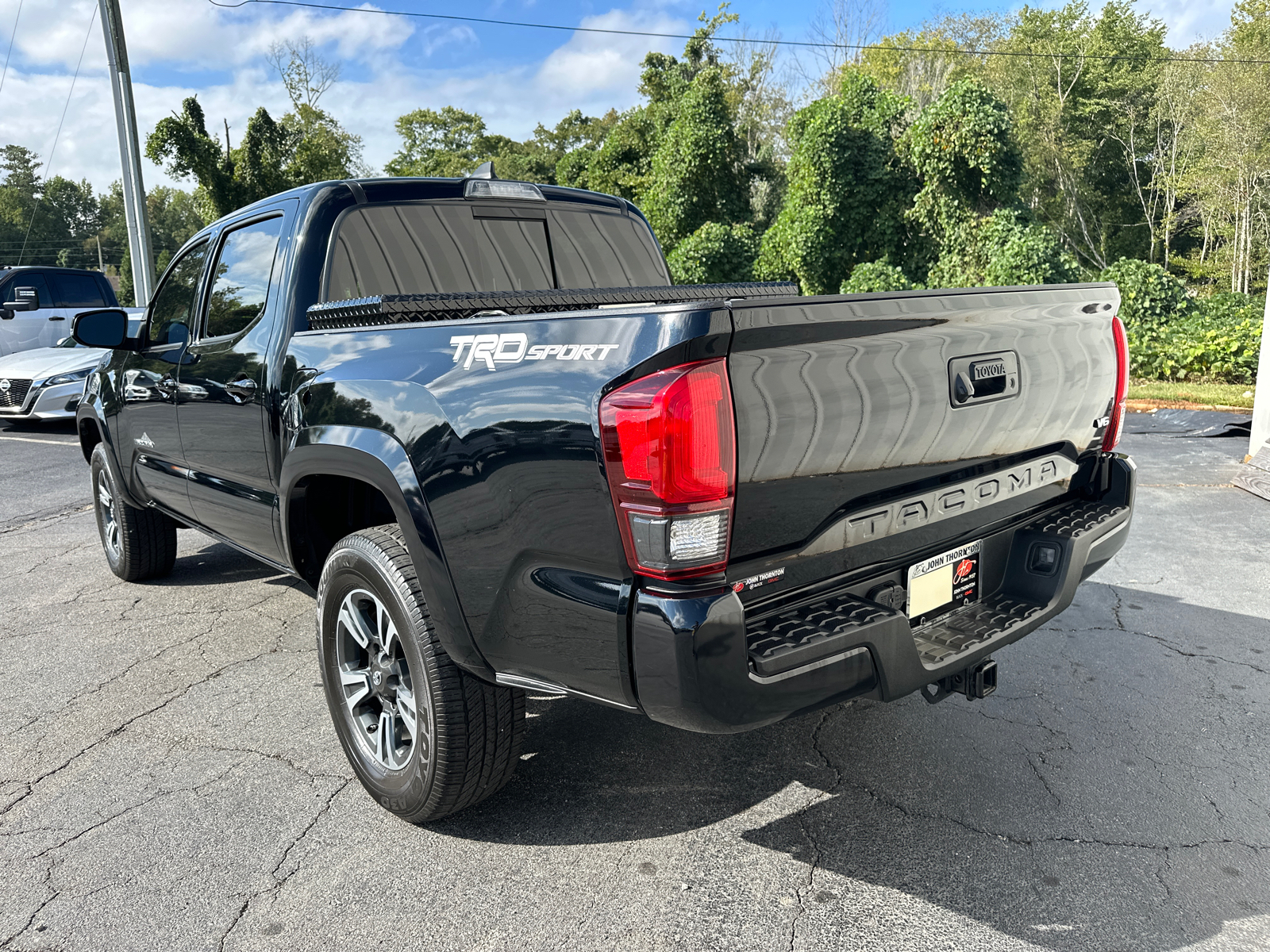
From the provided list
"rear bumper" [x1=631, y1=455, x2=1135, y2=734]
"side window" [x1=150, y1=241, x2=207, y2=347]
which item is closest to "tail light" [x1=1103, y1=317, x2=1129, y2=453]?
"rear bumper" [x1=631, y1=455, x2=1135, y2=734]

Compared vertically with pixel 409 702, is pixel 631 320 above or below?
above

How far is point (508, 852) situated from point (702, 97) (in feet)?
71.3

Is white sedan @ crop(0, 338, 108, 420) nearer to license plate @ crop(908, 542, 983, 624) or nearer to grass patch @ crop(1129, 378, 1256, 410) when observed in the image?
license plate @ crop(908, 542, 983, 624)

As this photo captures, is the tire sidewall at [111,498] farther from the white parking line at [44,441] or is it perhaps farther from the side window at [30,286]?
the side window at [30,286]

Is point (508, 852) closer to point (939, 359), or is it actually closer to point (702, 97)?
point (939, 359)

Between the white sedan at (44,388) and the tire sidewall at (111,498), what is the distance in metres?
6.85

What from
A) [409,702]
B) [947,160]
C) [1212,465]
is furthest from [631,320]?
[947,160]

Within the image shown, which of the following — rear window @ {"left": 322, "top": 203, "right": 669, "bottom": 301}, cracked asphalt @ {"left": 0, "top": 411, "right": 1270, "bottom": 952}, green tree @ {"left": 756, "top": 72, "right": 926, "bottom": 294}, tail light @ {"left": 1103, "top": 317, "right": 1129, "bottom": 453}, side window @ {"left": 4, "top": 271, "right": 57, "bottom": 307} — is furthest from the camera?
green tree @ {"left": 756, "top": 72, "right": 926, "bottom": 294}

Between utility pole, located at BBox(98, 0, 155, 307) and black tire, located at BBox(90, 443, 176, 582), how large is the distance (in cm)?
1258

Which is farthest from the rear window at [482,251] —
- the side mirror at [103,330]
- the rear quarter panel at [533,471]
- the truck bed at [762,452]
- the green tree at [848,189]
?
the green tree at [848,189]

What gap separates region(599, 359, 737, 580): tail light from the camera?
2.00 meters

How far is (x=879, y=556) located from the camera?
8.16 ft

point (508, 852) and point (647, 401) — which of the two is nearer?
point (647, 401)

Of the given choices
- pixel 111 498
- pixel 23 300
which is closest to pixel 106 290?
pixel 23 300
